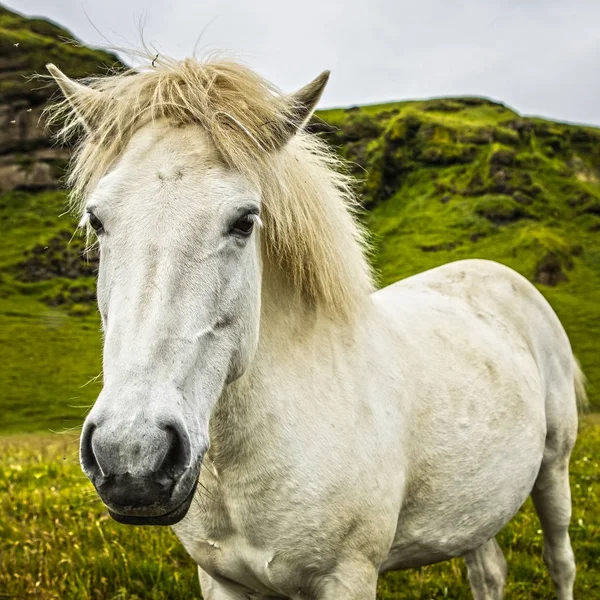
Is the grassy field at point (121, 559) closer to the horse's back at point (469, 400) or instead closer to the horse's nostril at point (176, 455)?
the horse's back at point (469, 400)

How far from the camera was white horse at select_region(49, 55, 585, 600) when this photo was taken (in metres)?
2.02

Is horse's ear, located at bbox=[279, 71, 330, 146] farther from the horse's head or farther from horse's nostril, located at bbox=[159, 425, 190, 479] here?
horse's nostril, located at bbox=[159, 425, 190, 479]

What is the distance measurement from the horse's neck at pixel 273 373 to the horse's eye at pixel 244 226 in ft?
1.75

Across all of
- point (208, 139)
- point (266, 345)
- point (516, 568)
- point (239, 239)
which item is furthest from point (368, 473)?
point (516, 568)

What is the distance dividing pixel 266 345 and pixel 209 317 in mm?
660

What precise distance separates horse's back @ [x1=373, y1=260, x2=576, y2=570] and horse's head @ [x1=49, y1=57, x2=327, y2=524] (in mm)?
1385

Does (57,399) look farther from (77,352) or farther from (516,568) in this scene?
(516,568)

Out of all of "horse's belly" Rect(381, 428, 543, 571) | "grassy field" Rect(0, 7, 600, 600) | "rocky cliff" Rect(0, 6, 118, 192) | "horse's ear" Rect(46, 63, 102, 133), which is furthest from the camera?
"rocky cliff" Rect(0, 6, 118, 192)

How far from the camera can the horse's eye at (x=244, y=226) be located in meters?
2.31

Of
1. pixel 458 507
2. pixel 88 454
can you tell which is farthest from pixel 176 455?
pixel 458 507

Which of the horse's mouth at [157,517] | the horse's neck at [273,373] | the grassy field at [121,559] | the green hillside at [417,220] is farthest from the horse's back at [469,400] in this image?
the green hillside at [417,220]

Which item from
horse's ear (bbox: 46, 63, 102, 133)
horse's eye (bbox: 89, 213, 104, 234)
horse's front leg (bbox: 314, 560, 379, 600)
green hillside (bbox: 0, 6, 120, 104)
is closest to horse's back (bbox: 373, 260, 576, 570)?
horse's front leg (bbox: 314, 560, 379, 600)

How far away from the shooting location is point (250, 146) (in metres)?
2.49

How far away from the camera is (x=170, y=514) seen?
2.00 meters
